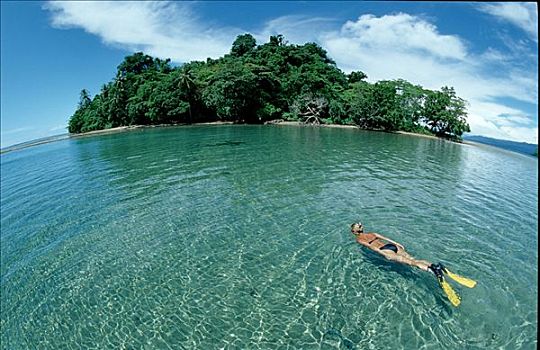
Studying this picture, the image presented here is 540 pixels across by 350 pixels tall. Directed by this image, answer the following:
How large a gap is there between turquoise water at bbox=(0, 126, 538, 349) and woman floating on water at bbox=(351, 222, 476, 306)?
0.96ft

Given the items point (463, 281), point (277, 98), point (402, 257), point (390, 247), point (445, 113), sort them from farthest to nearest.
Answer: point (277, 98) < point (445, 113) < point (390, 247) < point (402, 257) < point (463, 281)

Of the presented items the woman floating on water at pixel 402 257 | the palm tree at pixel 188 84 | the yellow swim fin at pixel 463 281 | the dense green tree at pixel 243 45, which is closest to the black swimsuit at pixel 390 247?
the woman floating on water at pixel 402 257

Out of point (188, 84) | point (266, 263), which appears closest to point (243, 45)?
point (188, 84)

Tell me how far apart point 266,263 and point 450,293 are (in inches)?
224

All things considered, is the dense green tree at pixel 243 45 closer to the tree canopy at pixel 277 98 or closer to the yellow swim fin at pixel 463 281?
the tree canopy at pixel 277 98

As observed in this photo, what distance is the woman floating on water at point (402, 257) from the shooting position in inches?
364

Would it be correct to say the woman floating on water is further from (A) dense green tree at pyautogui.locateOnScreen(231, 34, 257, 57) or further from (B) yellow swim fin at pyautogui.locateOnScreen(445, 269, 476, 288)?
(A) dense green tree at pyautogui.locateOnScreen(231, 34, 257, 57)

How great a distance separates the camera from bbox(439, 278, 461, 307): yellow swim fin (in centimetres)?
902

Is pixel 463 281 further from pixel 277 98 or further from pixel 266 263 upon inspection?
pixel 277 98

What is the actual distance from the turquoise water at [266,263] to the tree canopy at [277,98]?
100 feet

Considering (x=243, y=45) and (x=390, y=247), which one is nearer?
(x=390, y=247)

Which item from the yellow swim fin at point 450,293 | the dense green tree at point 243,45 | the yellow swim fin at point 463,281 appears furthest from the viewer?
the dense green tree at point 243,45

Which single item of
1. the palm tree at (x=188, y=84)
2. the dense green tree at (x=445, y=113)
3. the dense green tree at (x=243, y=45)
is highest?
the dense green tree at (x=243, y=45)

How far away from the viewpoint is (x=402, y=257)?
34.9 ft
